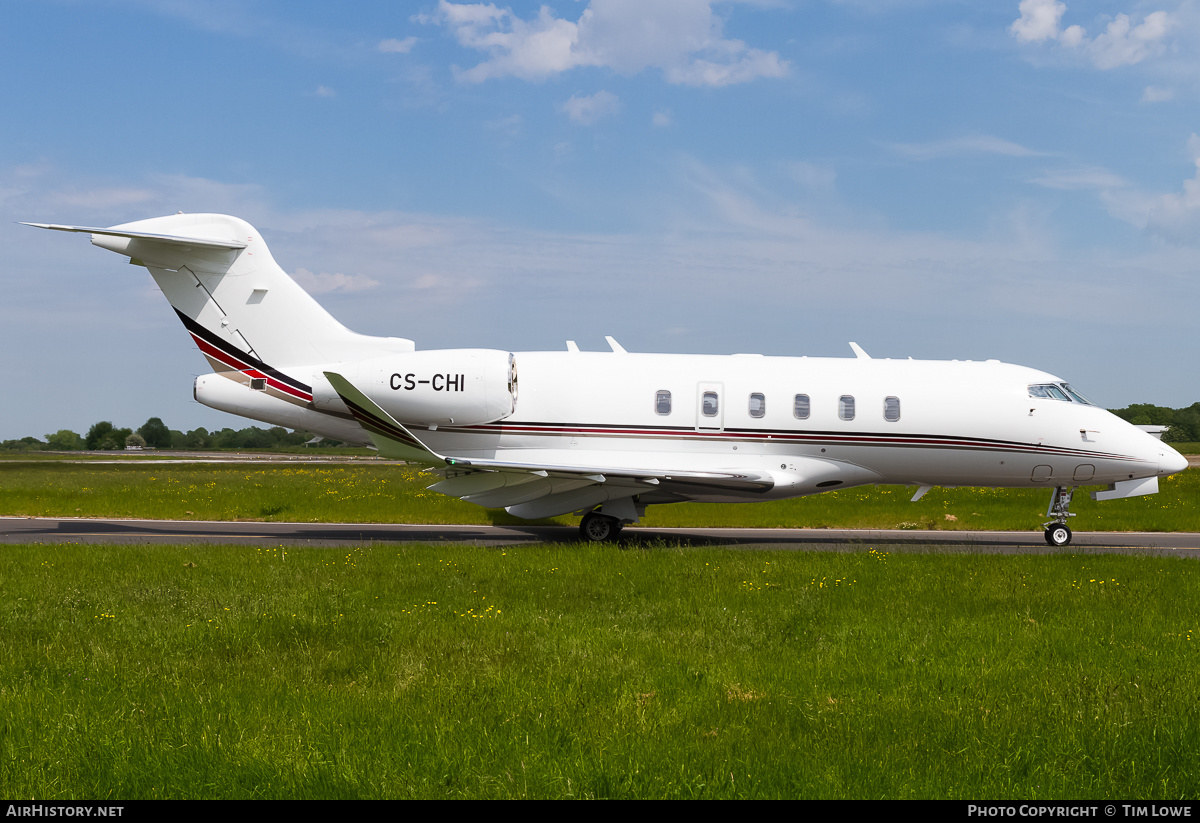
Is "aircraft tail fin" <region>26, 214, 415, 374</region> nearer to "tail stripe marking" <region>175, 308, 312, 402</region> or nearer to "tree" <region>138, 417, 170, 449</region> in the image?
"tail stripe marking" <region>175, 308, 312, 402</region>

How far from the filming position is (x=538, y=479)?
17156 mm

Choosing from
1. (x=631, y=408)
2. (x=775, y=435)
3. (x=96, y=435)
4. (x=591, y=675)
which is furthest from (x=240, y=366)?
(x=96, y=435)

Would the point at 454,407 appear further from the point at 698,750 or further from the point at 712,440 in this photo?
the point at 698,750

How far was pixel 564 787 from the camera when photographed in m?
5.31

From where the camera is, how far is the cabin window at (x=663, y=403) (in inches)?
703

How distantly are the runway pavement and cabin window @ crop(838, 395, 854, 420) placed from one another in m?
2.63

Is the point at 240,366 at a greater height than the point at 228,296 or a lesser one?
lesser

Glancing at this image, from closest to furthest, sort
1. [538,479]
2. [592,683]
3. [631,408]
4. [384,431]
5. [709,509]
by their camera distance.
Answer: [592,683] < [384,431] < [538,479] < [631,408] < [709,509]

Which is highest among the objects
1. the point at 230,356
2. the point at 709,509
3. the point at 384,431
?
the point at 230,356

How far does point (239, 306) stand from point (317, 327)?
1610 mm

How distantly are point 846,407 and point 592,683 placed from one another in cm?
1198

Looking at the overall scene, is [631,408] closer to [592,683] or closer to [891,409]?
[891,409]

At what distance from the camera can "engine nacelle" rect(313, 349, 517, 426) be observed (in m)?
17.6

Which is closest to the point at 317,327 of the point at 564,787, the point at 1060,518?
the point at 564,787
